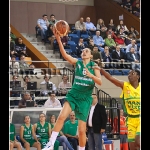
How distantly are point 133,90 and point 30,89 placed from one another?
599 centimetres

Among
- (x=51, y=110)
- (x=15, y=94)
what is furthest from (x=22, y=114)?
(x=15, y=94)

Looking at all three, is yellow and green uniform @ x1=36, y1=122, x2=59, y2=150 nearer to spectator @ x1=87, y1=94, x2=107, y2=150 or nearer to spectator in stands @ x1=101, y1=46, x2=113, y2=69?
spectator @ x1=87, y1=94, x2=107, y2=150

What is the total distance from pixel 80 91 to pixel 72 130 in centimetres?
288

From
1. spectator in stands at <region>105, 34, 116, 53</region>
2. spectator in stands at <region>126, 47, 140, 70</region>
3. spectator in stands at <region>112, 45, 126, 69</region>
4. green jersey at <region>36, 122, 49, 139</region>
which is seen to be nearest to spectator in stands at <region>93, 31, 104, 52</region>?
spectator in stands at <region>105, 34, 116, 53</region>

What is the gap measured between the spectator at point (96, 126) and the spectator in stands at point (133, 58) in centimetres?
614

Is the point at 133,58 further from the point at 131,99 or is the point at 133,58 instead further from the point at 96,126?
the point at 131,99

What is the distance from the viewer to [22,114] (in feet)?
36.1

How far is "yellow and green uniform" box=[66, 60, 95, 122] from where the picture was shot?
751 centimetres

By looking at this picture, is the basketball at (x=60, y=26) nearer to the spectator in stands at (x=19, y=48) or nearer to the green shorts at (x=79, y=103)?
the green shorts at (x=79, y=103)

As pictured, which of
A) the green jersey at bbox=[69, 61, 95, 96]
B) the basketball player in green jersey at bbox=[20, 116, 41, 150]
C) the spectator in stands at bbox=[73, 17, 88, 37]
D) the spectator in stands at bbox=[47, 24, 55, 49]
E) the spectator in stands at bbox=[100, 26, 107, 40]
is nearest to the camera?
the green jersey at bbox=[69, 61, 95, 96]
